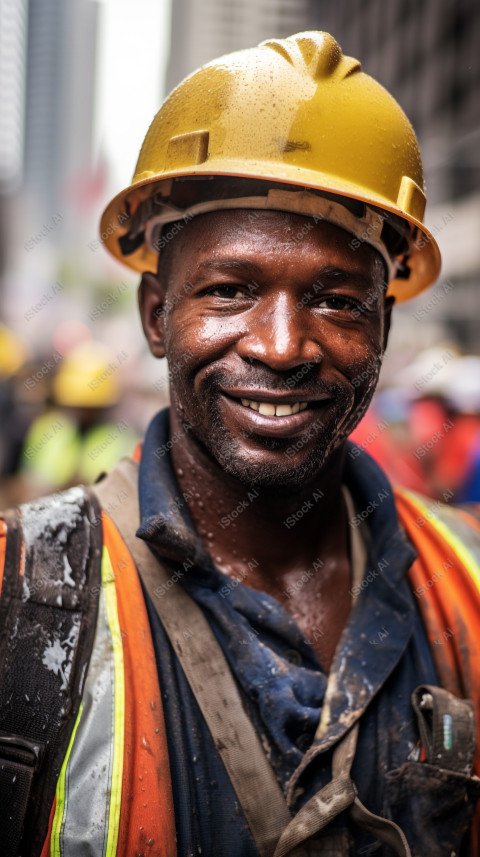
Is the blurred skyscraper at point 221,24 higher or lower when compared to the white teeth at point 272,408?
higher

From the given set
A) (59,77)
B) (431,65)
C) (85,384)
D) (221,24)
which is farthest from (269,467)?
(59,77)

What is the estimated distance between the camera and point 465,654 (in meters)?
2.13

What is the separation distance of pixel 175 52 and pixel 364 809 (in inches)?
1290

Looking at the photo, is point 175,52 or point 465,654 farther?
point 175,52

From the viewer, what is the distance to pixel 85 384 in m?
8.46

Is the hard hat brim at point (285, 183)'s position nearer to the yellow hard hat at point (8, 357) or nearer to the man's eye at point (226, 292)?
the man's eye at point (226, 292)

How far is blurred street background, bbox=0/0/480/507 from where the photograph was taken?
6.57 meters

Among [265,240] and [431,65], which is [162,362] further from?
[431,65]

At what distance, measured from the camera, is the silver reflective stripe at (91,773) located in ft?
5.24

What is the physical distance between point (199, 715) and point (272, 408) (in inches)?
30.7

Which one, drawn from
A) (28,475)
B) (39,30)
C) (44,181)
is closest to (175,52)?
(28,475)

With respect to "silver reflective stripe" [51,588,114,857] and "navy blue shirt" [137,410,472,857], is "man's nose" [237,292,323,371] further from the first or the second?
"silver reflective stripe" [51,588,114,857]

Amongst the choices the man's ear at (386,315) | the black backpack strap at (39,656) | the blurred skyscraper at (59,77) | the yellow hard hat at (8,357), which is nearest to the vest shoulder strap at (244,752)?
Result: the black backpack strap at (39,656)

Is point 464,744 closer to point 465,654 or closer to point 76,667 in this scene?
point 465,654
